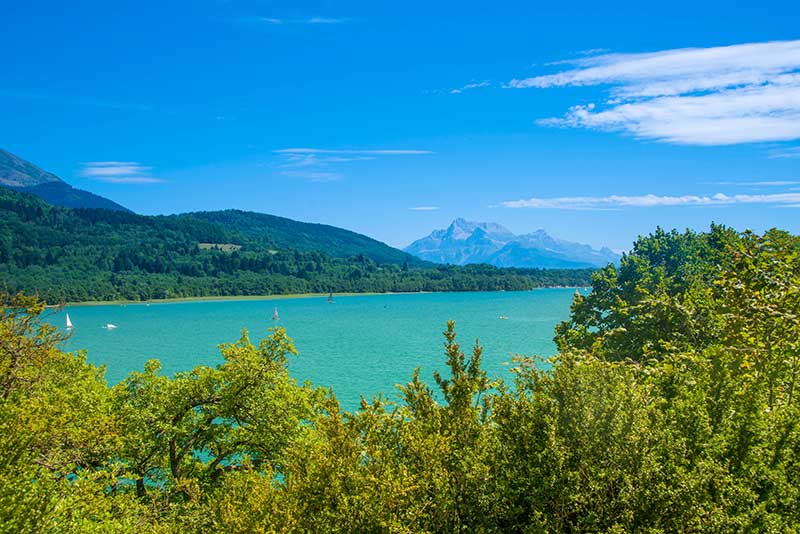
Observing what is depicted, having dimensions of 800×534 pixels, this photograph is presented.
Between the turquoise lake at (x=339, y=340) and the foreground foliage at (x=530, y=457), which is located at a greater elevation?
the foreground foliage at (x=530, y=457)

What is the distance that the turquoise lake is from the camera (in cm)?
7244

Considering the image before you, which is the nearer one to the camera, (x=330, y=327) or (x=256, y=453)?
(x=256, y=453)

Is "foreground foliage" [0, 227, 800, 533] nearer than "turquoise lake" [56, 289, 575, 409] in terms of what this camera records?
Yes

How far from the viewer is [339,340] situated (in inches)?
4429

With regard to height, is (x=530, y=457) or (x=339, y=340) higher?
(x=530, y=457)

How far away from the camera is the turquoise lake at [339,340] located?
72.4 m

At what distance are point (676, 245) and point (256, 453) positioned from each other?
185 feet

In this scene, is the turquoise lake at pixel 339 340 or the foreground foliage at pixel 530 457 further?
the turquoise lake at pixel 339 340

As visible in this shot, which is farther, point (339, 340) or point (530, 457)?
point (339, 340)

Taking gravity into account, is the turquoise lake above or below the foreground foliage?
below

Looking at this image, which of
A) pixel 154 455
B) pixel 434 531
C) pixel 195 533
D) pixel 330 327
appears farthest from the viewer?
pixel 330 327

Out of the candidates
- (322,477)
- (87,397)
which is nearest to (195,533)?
(322,477)

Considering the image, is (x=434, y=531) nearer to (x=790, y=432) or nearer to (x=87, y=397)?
(x=790, y=432)

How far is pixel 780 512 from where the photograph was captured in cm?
1112
